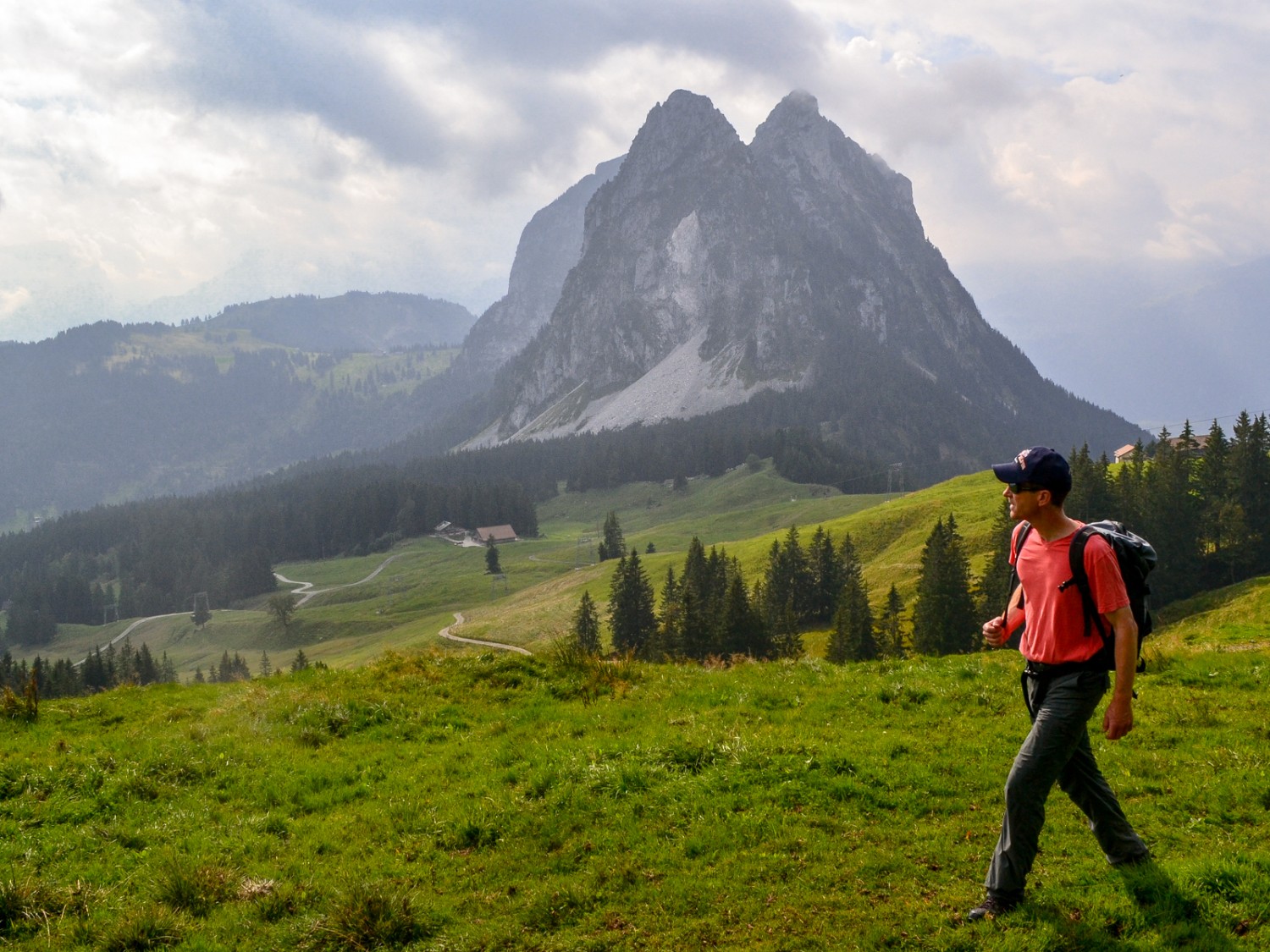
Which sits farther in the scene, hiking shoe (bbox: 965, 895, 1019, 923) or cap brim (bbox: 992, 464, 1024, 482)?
cap brim (bbox: 992, 464, 1024, 482)

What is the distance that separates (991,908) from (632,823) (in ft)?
15.0

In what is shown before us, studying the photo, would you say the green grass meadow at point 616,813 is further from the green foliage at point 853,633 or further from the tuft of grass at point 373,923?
the green foliage at point 853,633

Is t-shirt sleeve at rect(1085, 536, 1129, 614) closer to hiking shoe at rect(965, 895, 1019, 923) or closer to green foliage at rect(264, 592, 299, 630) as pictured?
hiking shoe at rect(965, 895, 1019, 923)

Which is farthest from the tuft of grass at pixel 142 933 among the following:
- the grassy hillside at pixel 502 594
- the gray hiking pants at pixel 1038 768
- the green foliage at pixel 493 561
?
the green foliage at pixel 493 561

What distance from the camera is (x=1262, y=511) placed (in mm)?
78500

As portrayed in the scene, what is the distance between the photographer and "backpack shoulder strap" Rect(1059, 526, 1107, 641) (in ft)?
25.5

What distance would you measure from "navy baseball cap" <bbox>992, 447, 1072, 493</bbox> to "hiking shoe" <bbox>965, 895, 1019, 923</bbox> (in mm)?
4214

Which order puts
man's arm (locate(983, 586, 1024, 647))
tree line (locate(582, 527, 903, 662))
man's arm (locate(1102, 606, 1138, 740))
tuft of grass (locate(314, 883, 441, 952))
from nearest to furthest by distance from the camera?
1. man's arm (locate(1102, 606, 1138, 740))
2. tuft of grass (locate(314, 883, 441, 952))
3. man's arm (locate(983, 586, 1024, 647))
4. tree line (locate(582, 527, 903, 662))

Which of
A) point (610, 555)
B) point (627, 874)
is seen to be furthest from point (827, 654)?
point (610, 555)

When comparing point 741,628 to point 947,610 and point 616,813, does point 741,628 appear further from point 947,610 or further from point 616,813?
point 616,813

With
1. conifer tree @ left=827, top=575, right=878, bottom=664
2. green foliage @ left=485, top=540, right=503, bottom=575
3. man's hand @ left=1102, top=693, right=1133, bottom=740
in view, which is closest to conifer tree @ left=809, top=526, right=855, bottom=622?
conifer tree @ left=827, top=575, right=878, bottom=664

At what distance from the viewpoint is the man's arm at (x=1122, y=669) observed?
721 centimetres

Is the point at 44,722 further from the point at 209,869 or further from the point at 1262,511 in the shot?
the point at 1262,511

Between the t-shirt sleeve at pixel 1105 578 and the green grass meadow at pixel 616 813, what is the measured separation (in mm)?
2915
